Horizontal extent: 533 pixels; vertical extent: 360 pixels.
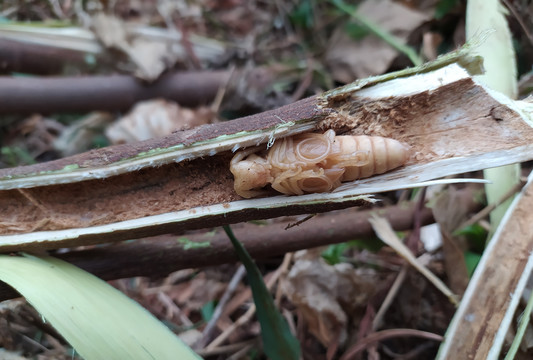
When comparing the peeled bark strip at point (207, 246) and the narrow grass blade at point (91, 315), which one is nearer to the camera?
the narrow grass blade at point (91, 315)

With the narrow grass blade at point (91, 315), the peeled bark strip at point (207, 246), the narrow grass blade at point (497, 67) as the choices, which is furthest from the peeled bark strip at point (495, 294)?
the narrow grass blade at point (91, 315)

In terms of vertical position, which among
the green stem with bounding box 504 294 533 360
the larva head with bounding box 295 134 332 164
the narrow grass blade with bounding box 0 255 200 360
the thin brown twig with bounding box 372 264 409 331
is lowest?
the green stem with bounding box 504 294 533 360

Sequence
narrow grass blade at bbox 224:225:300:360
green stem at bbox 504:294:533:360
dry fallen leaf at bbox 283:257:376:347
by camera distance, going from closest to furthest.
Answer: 1. green stem at bbox 504:294:533:360
2. narrow grass blade at bbox 224:225:300:360
3. dry fallen leaf at bbox 283:257:376:347

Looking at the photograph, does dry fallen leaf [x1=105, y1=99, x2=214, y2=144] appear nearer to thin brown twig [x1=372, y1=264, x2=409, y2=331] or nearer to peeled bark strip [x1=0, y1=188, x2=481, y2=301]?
peeled bark strip [x1=0, y1=188, x2=481, y2=301]

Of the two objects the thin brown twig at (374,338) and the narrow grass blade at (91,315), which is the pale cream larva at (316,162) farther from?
the thin brown twig at (374,338)

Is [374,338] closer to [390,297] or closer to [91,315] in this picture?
[390,297]

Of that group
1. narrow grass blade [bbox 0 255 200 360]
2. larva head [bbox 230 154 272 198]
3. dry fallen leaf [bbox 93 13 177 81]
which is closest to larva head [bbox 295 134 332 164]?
larva head [bbox 230 154 272 198]
